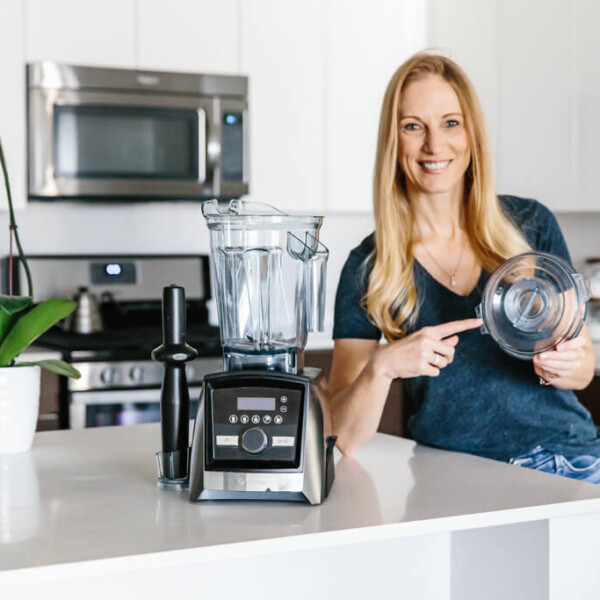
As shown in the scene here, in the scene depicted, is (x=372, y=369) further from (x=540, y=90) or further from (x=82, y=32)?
(x=540, y=90)

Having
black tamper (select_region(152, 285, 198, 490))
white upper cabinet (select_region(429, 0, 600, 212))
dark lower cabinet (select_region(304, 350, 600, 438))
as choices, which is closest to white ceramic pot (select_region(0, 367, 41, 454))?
black tamper (select_region(152, 285, 198, 490))

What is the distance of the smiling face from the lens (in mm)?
2027

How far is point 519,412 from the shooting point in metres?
1.95

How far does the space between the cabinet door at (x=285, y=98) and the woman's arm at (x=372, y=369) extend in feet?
6.23

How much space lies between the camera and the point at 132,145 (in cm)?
372

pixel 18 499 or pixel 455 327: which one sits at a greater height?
pixel 455 327

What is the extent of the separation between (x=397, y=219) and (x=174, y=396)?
76cm

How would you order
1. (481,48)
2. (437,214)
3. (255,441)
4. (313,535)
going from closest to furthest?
(313,535)
(255,441)
(437,214)
(481,48)

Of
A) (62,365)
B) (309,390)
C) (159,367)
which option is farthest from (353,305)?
(159,367)

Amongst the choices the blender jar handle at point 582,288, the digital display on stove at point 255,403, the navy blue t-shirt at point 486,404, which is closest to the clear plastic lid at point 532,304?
the blender jar handle at point 582,288

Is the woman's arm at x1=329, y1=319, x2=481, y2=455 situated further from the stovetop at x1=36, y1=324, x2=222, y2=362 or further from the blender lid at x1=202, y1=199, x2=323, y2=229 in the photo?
the stovetop at x1=36, y1=324, x2=222, y2=362

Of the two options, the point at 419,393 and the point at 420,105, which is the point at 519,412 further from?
the point at 420,105

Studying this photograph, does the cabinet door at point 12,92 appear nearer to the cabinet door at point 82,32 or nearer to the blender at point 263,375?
the cabinet door at point 82,32

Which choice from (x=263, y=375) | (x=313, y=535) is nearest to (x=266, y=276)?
(x=263, y=375)
